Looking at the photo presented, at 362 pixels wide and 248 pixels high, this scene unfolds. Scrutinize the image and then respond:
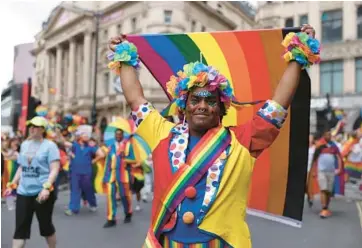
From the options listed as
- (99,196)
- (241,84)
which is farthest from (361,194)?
(241,84)

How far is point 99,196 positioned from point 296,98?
1094cm

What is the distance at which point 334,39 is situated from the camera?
36.1m

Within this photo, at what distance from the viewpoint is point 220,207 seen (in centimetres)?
274

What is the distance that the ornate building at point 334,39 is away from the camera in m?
34.8

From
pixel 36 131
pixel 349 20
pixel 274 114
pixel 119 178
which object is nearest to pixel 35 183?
pixel 36 131

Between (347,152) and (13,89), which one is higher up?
(13,89)

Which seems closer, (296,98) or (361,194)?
(296,98)

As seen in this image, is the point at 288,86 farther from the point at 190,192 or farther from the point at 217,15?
the point at 217,15

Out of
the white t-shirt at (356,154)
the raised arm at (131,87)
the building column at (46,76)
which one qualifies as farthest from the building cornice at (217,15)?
the raised arm at (131,87)

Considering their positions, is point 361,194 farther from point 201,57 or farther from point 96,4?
point 96,4

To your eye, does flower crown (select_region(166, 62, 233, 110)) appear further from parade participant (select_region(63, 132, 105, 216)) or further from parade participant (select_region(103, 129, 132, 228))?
parade participant (select_region(63, 132, 105, 216))

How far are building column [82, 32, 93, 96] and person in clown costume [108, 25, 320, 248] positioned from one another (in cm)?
5337

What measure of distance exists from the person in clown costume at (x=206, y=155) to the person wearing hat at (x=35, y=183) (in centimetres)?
280

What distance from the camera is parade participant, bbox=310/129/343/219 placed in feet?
34.1
